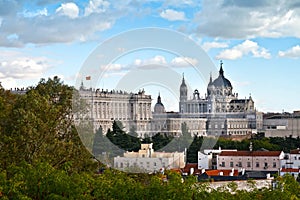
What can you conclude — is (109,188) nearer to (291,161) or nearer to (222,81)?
(291,161)

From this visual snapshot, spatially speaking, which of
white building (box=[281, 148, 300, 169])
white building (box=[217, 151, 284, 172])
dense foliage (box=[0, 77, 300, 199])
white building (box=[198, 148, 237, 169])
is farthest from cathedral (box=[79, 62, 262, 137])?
white building (box=[281, 148, 300, 169])

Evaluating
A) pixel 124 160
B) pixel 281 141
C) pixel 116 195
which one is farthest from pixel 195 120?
pixel 116 195

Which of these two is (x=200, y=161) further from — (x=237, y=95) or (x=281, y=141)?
(x=237, y=95)

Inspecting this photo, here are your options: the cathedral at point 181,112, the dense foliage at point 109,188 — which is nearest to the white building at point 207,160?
the cathedral at point 181,112

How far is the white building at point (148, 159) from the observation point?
23.4 m

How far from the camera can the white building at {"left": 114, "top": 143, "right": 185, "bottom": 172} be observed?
920 inches

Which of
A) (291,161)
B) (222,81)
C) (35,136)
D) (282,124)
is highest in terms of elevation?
(222,81)

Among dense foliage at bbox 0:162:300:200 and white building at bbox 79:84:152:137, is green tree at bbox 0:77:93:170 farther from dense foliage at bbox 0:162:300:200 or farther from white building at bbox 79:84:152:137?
white building at bbox 79:84:152:137

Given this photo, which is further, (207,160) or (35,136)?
(207,160)

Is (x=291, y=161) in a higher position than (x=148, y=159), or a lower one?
lower

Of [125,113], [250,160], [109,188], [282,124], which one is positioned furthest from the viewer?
[282,124]

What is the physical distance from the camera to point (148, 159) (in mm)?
25281

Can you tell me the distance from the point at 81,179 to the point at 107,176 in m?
1.15

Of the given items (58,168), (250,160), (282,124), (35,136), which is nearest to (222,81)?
(282,124)
